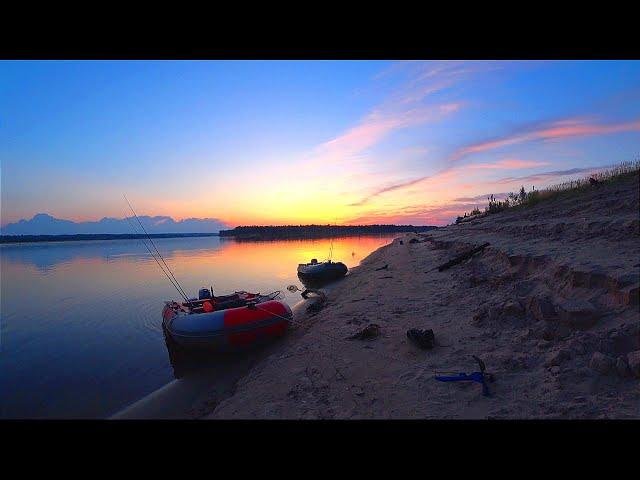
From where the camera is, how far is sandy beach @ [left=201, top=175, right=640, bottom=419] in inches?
134

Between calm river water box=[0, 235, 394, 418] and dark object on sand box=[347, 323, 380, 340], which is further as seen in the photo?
calm river water box=[0, 235, 394, 418]

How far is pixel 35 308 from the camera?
14648mm

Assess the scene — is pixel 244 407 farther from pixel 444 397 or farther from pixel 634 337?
pixel 634 337

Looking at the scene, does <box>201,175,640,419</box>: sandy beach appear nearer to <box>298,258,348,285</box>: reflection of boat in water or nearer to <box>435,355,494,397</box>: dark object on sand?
<box>435,355,494,397</box>: dark object on sand

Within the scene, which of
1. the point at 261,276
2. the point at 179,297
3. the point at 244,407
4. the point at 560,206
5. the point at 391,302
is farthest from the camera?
the point at 261,276

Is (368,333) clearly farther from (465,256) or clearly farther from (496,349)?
(465,256)

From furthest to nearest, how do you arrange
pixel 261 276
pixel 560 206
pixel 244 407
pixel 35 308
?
1. pixel 261 276
2. pixel 35 308
3. pixel 560 206
4. pixel 244 407

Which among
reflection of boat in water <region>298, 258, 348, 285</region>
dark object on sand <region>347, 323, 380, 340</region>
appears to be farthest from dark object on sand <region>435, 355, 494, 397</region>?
reflection of boat in water <region>298, 258, 348, 285</region>

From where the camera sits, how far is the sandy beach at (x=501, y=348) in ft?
11.2

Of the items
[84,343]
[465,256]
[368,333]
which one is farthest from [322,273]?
[368,333]

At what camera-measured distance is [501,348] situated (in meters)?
4.50
